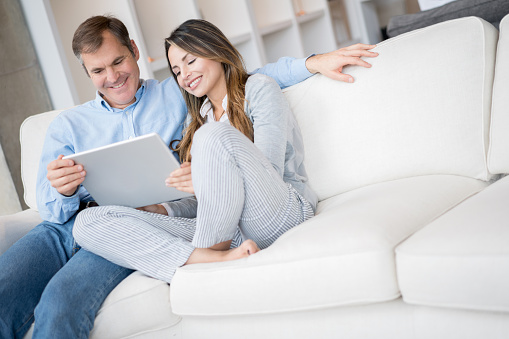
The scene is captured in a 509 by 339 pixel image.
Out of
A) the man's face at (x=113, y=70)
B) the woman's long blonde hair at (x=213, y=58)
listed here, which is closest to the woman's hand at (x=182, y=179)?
the woman's long blonde hair at (x=213, y=58)

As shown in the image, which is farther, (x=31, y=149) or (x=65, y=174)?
(x=31, y=149)

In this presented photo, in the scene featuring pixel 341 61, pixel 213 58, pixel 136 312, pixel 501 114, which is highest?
pixel 213 58

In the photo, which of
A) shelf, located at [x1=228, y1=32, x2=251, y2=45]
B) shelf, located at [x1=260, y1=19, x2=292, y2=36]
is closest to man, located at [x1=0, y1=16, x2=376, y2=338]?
shelf, located at [x1=228, y1=32, x2=251, y2=45]

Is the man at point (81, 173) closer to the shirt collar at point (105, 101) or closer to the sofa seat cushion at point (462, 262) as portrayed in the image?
the shirt collar at point (105, 101)

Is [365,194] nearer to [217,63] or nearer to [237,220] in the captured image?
[237,220]

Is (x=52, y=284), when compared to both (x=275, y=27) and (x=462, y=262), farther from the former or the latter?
(x=275, y=27)

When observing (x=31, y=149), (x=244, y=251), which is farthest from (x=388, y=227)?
(x=31, y=149)

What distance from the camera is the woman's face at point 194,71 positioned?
1769 mm

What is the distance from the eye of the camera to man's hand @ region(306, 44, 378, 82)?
5.64ft

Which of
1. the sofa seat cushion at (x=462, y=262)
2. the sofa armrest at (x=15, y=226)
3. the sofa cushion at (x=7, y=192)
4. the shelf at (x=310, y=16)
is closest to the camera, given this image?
the sofa seat cushion at (x=462, y=262)

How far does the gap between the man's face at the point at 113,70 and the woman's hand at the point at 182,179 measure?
508 mm

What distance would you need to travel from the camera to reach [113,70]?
6.02 feet

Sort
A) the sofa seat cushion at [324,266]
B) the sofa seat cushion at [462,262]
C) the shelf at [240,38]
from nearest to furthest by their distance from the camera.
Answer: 1. the sofa seat cushion at [462,262]
2. the sofa seat cushion at [324,266]
3. the shelf at [240,38]

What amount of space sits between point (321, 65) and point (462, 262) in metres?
0.87
